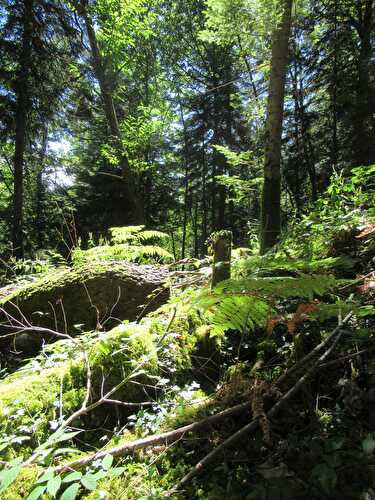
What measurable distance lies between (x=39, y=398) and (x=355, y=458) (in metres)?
1.88

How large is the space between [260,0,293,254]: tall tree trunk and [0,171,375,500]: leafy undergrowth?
2.14 m

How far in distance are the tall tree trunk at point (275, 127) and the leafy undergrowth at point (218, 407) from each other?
2144 millimetres

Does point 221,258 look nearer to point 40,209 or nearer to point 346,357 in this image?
point 346,357

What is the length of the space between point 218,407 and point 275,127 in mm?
4207

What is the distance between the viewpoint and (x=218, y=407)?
1980 millimetres

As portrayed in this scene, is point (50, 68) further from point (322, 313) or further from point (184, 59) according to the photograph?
point (322, 313)

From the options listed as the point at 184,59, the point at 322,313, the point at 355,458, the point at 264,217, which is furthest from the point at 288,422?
→ the point at 184,59

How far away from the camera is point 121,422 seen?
2152mm

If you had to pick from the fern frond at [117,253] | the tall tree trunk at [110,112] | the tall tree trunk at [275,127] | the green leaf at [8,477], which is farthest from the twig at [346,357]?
the tall tree trunk at [110,112]

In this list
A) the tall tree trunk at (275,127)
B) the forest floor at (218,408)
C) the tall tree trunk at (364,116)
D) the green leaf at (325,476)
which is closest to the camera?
the green leaf at (325,476)

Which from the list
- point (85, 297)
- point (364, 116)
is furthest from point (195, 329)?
point (364, 116)

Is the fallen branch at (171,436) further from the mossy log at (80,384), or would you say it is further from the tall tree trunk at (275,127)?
the tall tree trunk at (275,127)

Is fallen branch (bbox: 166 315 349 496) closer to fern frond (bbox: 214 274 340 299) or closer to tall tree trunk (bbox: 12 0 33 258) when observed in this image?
fern frond (bbox: 214 274 340 299)

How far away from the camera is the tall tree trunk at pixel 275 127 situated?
15.7 ft
